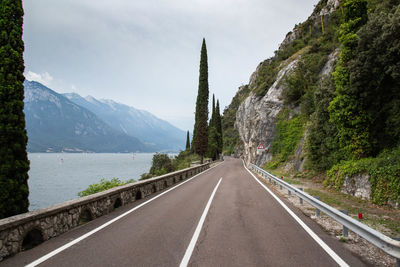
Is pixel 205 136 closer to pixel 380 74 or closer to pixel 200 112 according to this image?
pixel 200 112

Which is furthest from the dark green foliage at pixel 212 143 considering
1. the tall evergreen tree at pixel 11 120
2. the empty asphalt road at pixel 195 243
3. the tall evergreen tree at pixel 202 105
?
the tall evergreen tree at pixel 11 120

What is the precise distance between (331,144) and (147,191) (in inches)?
449

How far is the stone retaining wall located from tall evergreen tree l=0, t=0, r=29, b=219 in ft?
3.60

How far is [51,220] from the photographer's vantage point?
17.4 ft

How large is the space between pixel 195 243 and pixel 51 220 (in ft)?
11.7

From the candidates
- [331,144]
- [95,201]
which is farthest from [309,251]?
[331,144]

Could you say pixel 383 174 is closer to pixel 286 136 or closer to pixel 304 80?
pixel 286 136

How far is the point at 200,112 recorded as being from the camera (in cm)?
3709

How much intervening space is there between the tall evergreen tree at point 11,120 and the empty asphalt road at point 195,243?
69.6 inches

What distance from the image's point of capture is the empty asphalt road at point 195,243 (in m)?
3.93

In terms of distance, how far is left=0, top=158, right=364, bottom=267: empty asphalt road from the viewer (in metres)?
3.93

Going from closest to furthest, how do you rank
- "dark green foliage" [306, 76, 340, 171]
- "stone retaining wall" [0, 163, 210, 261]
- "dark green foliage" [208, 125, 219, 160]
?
1. "stone retaining wall" [0, 163, 210, 261]
2. "dark green foliage" [306, 76, 340, 171]
3. "dark green foliage" [208, 125, 219, 160]

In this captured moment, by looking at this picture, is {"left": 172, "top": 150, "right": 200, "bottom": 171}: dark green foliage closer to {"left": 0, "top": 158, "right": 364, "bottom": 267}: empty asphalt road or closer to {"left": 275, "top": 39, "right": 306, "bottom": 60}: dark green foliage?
{"left": 275, "top": 39, "right": 306, "bottom": 60}: dark green foliage

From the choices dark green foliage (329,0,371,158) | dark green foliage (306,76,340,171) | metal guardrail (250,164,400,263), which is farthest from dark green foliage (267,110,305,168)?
metal guardrail (250,164,400,263)
